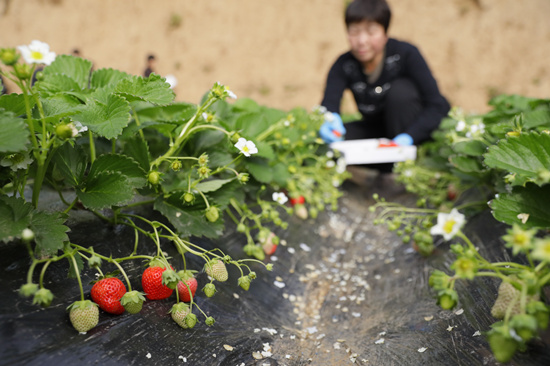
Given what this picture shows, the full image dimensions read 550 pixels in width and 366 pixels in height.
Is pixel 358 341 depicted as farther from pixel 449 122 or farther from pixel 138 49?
pixel 138 49

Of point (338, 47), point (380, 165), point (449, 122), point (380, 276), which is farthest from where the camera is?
point (338, 47)

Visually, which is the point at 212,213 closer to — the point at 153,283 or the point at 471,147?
the point at 153,283

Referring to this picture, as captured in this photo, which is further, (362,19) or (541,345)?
(362,19)

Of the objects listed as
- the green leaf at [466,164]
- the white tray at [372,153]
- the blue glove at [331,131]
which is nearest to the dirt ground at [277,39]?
the blue glove at [331,131]

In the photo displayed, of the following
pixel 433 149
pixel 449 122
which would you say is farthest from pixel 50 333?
pixel 433 149

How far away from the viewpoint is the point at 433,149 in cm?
224

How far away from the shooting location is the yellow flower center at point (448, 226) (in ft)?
2.31

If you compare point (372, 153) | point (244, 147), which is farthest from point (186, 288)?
point (372, 153)

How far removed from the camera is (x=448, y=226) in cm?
71

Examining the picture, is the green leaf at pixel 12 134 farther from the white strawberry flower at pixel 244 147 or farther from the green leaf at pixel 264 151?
the green leaf at pixel 264 151

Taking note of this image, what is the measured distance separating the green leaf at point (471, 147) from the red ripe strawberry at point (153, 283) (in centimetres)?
94

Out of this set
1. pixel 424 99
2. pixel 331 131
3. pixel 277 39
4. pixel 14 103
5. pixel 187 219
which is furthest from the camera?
pixel 277 39

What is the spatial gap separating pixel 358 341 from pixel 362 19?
1635 mm

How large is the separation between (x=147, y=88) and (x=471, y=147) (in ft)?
3.08
